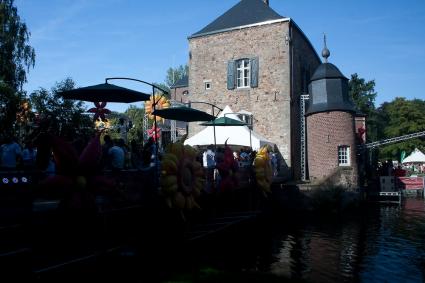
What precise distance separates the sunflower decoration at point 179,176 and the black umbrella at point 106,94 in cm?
146

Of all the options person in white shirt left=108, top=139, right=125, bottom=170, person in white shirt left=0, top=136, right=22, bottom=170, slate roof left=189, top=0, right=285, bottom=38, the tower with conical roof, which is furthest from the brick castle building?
person in white shirt left=0, top=136, right=22, bottom=170

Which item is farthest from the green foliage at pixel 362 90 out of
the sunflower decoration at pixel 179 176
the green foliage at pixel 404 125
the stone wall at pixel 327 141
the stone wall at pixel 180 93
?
the sunflower decoration at pixel 179 176

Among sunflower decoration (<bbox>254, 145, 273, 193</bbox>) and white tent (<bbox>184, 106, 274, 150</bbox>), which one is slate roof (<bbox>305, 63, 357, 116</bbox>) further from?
sunflower decoration (<bbox>254, 145, 273, 193</bbox>)

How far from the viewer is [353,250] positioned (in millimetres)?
12352

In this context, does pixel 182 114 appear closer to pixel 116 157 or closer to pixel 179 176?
pixel 179 176

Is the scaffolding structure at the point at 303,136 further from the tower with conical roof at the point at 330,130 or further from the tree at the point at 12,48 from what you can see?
the tree at the point at 12,48

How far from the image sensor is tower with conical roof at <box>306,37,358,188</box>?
2117 cm

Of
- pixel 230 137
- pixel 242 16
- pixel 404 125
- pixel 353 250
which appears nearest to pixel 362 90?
pixel 404 125

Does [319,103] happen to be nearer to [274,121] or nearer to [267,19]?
[274,121]

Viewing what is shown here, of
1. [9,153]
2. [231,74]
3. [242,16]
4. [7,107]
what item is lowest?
[9,153]

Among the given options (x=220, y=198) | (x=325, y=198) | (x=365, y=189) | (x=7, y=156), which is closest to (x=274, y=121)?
(x=325, y=198)

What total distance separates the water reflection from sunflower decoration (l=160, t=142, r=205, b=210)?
292cm

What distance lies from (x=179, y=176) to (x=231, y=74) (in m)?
15.0

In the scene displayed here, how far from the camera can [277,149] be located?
21703 mm
